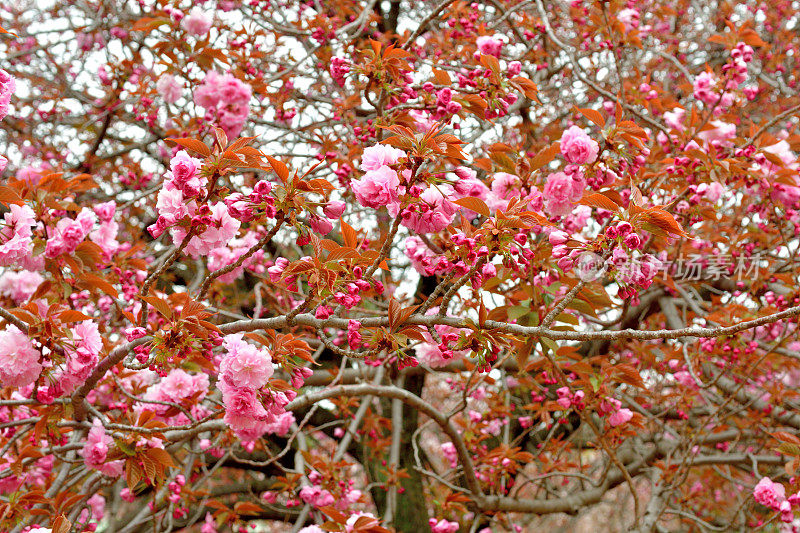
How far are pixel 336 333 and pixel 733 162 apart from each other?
2.59 metres

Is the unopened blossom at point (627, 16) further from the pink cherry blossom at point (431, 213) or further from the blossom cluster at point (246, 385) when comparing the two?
the blossom cluster at point (246, 385)

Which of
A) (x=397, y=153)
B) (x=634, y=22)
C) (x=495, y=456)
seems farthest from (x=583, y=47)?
(x=397, y=153)

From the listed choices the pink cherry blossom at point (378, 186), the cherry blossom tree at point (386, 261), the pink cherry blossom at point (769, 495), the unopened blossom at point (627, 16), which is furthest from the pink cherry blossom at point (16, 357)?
the unopened blossom at point (627, 16)

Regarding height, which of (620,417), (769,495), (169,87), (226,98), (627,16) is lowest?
(769,495)

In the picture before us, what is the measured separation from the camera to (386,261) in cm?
262

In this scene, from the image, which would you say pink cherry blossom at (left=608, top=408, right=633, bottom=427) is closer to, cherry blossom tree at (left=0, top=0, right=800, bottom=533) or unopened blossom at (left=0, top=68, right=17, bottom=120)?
cherry blossom tree at (left=0, top=0, right=800, bottom=533)

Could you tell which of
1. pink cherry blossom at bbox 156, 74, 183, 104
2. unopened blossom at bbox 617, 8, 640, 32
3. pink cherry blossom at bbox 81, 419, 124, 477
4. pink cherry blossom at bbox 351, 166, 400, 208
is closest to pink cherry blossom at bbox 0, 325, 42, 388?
pink cherry blossom at bbox 81, 419, 124, 477

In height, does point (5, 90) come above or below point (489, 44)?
below

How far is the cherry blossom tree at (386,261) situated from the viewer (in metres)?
1.68

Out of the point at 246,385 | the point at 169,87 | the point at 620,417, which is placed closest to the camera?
the point at 246,385

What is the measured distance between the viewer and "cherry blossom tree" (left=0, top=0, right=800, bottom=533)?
1684 mm

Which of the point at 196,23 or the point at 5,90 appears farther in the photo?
the point at 196,23

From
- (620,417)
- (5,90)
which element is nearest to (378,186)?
(5,90)

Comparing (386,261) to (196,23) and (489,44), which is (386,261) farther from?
(196,23)
